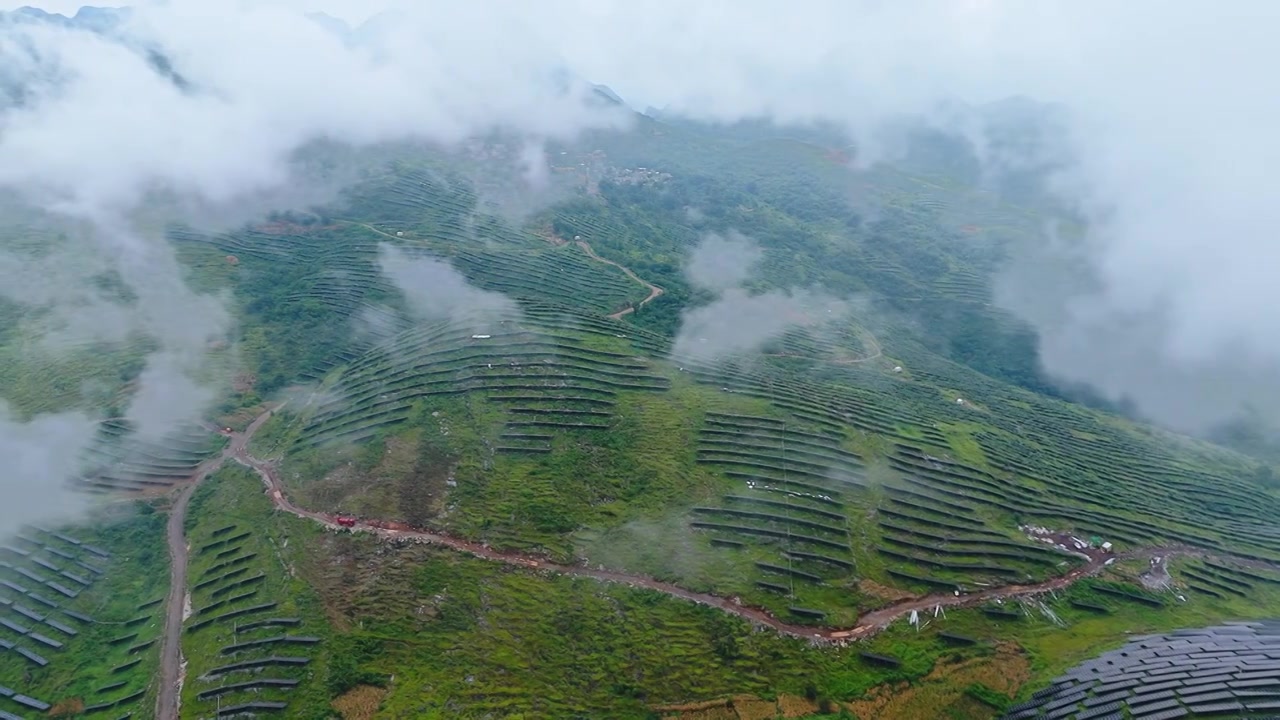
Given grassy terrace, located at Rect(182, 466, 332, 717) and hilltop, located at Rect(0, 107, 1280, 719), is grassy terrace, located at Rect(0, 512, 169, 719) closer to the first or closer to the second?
hilltop, located at Rect(0, 107, 1280, 719)

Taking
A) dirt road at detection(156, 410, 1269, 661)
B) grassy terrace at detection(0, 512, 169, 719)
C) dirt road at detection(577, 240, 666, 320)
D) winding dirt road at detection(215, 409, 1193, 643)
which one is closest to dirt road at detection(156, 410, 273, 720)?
dirt road at detection(156, 410, 1269, 661)

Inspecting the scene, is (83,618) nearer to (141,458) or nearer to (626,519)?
(141,458)

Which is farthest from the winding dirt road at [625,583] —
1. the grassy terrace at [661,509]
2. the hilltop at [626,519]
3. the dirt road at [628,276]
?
the dirt road at [628,276]

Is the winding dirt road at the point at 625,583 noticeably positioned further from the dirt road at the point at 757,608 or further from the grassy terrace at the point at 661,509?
the grassy terrace at the point at 661,509

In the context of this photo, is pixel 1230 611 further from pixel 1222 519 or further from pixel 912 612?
pixel 912 612

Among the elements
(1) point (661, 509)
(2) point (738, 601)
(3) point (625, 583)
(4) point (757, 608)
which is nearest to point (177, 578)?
(3) point (625, 583)

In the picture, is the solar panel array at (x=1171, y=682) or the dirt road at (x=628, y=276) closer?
the solar panel array at (x=1171, y=682)
